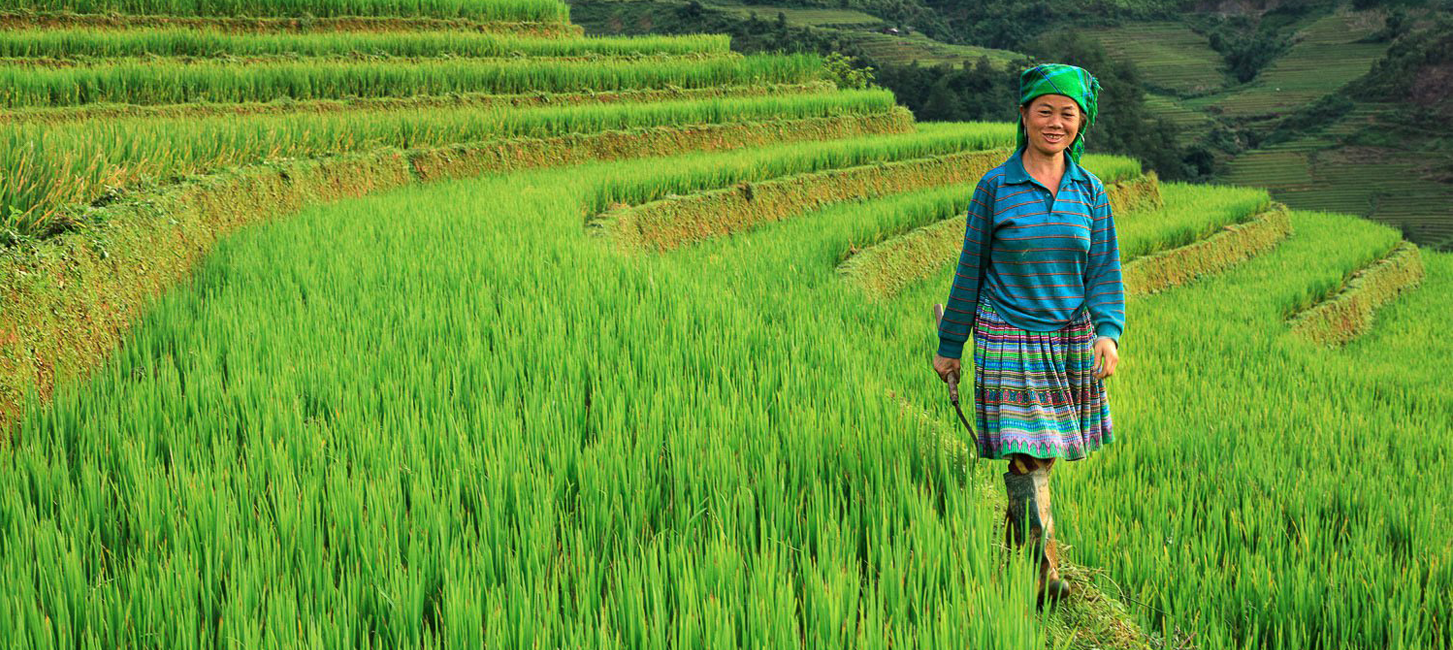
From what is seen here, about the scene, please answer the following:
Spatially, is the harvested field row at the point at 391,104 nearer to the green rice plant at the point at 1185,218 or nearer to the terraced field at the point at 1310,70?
the green rice plant at the point at 1185,218

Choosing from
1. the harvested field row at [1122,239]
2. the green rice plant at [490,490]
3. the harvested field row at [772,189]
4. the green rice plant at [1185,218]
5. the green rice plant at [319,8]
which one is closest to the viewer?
the green rice plant at [490,490]

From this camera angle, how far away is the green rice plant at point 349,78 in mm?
10773

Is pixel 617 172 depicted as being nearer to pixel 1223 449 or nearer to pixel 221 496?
pixel 1223 449

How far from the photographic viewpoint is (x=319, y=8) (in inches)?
637

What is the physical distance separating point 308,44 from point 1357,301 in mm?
13356

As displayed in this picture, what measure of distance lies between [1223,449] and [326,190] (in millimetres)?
7144

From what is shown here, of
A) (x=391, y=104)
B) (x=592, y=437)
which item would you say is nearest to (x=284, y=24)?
(x=391, y=104)

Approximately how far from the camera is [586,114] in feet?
40.5

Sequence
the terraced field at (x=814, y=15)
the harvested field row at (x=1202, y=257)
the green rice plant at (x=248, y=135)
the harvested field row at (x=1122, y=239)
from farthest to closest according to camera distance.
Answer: the terraced field at (x=814, y=15), the harvested field row at (x=1202, y=257), the harvested field row at (x=1122, y=239), the green rice plant at (x=248, y=135)

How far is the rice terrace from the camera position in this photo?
1781mm

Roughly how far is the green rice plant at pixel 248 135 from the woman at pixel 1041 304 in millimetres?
3445

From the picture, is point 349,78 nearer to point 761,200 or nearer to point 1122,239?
point 761,200

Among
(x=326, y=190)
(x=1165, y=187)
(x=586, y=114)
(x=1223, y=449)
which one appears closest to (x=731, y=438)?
(x=1223, y=449)

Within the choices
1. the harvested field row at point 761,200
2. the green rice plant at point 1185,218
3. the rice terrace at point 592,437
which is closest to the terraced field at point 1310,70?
the green rice plant at point 1185,218
